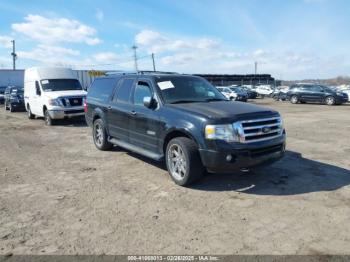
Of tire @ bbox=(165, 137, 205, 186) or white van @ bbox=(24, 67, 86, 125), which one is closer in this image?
tire @ bbox=(165, 137, 205, 186)

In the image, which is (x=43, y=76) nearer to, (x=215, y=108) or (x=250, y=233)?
(x=215, y=108)

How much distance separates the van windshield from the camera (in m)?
15.3

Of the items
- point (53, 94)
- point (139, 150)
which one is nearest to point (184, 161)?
point (139, 150)

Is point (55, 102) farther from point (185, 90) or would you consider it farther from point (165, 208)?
point (165, 208)

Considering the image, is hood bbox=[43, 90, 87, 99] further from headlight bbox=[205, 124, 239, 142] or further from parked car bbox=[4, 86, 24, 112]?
headlight bbox=[205, 124, 239, 142]

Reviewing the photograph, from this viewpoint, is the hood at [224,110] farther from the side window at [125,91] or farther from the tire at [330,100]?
the tire at [330,100]

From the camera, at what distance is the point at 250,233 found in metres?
4.15

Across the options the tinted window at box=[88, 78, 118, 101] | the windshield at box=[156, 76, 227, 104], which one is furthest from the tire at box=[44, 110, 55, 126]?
the windshield at box=[156, 76, 227, 104]

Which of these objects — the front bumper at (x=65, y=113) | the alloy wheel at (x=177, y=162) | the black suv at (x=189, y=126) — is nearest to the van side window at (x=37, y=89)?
the front bumper at (x=65, y=113)

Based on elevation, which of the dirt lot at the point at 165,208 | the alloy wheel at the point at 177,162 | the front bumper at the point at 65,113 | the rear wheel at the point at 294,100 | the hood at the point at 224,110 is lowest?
the dirt lot at the point at 165,208

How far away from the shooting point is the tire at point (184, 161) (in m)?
5.60

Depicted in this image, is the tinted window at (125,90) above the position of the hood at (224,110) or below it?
above

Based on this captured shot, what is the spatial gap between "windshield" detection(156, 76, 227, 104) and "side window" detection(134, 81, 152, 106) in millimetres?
267

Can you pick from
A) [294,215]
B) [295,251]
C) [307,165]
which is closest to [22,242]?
[295,251]
